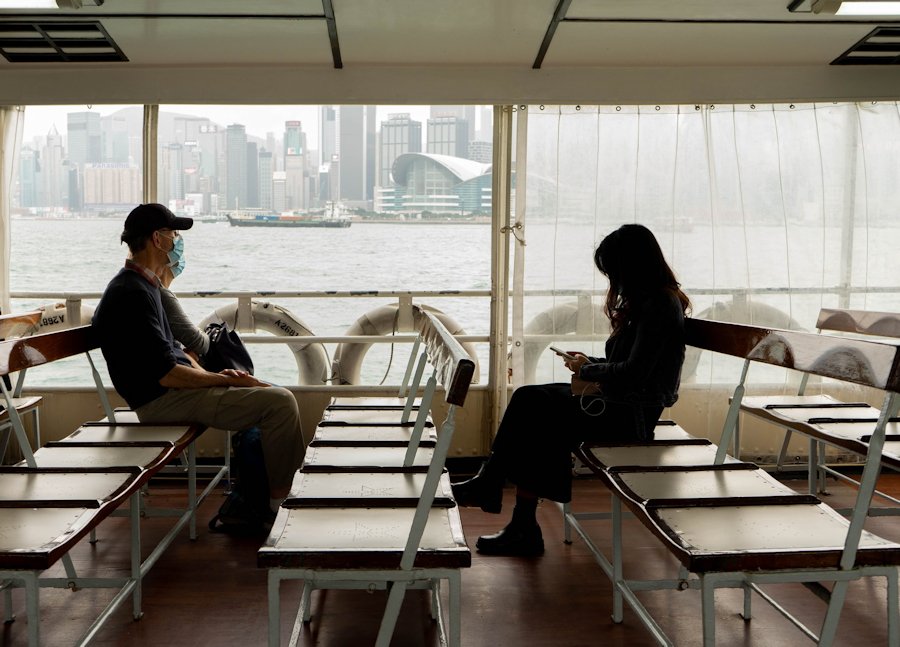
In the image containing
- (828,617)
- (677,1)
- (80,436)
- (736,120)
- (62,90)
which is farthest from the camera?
(736,120)

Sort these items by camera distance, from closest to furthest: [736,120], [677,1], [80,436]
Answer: [80,436] → [677,1] → [736,120]

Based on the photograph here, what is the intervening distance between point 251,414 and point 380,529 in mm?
1187

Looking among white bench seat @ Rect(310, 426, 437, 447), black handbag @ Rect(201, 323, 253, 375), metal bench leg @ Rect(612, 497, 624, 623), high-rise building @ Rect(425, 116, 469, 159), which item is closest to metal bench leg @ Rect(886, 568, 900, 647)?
metal bench leg @ Rect(612, 497, 624, 623)

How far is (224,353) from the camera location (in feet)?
9.12

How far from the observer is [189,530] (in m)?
2.71

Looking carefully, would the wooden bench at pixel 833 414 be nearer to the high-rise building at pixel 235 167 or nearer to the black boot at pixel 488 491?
the black boot at pixel 488 491

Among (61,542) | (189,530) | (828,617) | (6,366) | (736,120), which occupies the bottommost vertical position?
(189,530)

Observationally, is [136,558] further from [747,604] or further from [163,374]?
[747,604]

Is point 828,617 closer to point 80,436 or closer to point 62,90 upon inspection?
point 80,436

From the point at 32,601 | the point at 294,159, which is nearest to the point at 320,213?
the point at 294,159

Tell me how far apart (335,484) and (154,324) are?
98 cm

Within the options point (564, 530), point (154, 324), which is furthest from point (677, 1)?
point (154, 324)

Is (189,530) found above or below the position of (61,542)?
below

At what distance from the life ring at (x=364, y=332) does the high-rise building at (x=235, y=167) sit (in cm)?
1260
